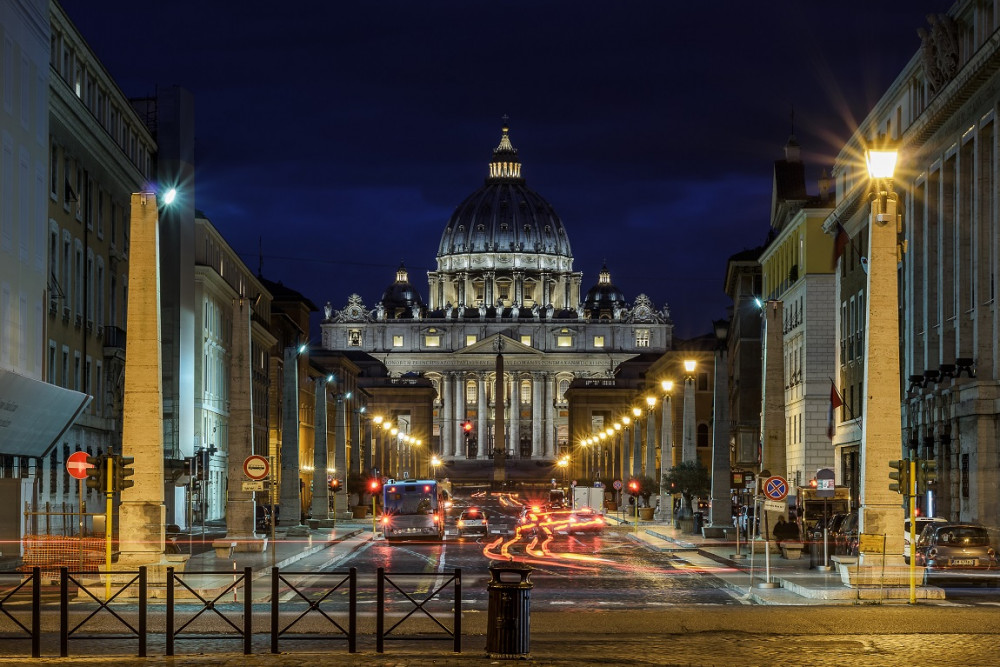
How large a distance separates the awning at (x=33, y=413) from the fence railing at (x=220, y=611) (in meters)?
9.33

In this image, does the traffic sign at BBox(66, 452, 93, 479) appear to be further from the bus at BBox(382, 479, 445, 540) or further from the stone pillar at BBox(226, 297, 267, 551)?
the bus at BBox(382, 479, 445, 540)

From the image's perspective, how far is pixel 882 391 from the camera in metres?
29.7

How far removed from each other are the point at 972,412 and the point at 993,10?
34.7ft

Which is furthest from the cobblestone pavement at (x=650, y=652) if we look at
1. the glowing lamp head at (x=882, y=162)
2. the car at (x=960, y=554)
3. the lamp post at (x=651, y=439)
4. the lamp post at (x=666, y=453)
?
the lamp post at (x=651, y=439)

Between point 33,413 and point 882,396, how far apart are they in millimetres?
23820

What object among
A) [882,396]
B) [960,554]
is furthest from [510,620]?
[960,554]

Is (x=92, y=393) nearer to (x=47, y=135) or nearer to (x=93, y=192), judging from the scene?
(x=93, y=192)

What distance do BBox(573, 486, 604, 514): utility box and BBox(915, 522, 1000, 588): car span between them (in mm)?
64830

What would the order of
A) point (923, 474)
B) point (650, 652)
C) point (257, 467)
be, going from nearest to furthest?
point (650, 652), point (923, 474), point (257, 467)

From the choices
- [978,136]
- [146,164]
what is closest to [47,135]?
[146,164]

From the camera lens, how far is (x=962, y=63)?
50.8 meters

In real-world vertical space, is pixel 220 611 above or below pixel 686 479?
below

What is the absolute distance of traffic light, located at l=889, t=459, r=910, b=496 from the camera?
92.5ft

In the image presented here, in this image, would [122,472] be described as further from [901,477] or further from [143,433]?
[901,477]
